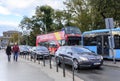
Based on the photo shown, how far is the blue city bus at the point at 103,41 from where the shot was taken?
22.0 metres

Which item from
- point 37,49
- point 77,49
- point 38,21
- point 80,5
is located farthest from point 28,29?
point 77,49

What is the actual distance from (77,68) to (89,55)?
1.16 metres

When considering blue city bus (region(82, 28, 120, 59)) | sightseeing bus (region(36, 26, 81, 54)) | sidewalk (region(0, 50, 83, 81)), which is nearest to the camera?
sidewalk (region(0, 50, 83, 81))

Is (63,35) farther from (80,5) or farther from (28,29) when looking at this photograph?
(28,29)

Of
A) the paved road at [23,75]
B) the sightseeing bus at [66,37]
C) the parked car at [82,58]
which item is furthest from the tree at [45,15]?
the paved road at [23,75]

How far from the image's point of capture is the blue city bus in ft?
72.2

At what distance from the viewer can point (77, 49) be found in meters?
17.4

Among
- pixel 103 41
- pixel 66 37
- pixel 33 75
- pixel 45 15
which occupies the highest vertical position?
pixel 45 15

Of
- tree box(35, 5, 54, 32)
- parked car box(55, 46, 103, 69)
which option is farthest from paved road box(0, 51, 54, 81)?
tree box(35, 5, 54, 32)

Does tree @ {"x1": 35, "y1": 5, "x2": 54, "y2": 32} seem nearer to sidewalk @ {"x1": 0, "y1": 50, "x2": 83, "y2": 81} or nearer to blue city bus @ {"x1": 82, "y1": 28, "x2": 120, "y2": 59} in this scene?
blue city bus @ {"x1": 82, "y1": 28, "x2": 120, "y2": 59}

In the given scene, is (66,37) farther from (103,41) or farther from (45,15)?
(45,15)

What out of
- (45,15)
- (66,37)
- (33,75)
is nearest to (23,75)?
(33,75)

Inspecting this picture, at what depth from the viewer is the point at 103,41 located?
23.7 metres

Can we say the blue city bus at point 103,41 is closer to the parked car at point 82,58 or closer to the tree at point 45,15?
the parked car at point 82,58
